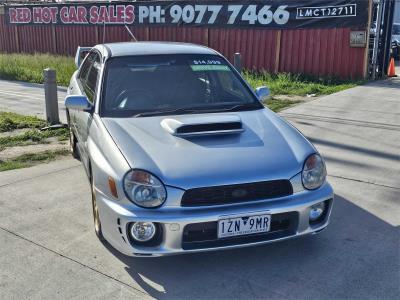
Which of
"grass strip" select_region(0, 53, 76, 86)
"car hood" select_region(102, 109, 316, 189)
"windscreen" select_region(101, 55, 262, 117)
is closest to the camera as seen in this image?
"car hood" select_region(102, 109, 316, 189)

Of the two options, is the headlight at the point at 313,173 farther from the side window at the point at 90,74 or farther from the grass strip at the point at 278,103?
the grass strip at the point at 278,103

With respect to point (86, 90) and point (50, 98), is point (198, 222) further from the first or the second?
point (50, 98)

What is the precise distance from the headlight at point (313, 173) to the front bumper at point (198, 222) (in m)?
0.08

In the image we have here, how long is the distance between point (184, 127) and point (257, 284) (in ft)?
4.38

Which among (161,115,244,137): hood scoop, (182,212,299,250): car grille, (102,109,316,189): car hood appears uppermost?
(161,115,244,137): hood scoop

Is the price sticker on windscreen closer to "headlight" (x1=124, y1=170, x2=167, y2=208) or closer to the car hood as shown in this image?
the car hood

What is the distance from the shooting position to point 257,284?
3.36 m

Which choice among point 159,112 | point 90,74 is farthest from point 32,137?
point 159,112

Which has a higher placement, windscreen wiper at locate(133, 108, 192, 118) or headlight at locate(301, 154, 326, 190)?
windscreen wiper at locate(133, 108, 192, 118)

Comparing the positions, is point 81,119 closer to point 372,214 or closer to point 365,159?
point 372,214

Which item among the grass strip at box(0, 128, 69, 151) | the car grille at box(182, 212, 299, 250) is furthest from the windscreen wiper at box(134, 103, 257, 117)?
the grass strip at box(0, 128, 69, 151)

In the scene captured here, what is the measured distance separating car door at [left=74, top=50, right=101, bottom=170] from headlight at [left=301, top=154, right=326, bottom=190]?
1.98m

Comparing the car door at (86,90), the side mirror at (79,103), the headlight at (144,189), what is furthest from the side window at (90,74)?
the headlight at (144,189)

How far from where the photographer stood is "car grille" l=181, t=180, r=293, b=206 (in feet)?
10.8
